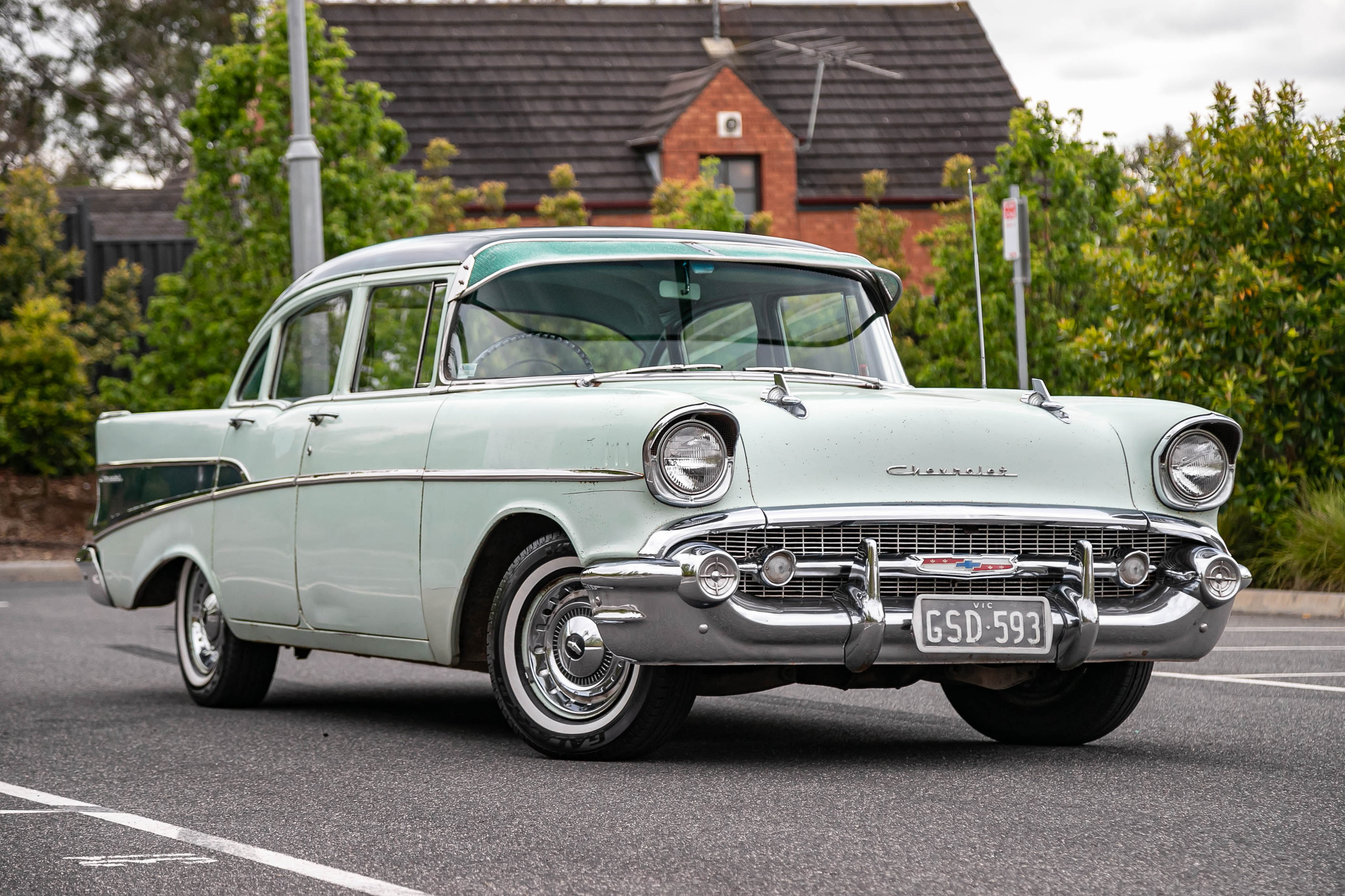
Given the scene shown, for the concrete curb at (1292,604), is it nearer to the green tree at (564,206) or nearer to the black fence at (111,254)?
the green tree at (564,206)

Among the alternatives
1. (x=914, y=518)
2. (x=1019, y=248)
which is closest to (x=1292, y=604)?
(x=1019, y=248)

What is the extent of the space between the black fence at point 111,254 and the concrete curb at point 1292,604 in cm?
1645

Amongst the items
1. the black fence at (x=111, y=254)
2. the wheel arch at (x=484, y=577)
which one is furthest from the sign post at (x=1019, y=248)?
the black fence at (x=111, y=254)

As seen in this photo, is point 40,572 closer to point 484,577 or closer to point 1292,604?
point 1292,604

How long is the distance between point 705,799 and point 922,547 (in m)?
1.05

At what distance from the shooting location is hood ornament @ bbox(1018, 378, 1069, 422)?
6121 mm

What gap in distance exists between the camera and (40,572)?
1945cm

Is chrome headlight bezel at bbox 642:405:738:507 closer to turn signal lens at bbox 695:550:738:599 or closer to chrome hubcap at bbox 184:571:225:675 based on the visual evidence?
turn signal lens at bbox 695:550:738:599

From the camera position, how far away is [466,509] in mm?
6340

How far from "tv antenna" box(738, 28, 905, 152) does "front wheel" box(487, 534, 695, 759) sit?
29922 millimetres

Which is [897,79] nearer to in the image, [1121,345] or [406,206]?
[406,206]

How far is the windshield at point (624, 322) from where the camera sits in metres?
6.69

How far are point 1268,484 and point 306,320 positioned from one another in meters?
8.34

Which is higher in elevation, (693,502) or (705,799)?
(693,502)
